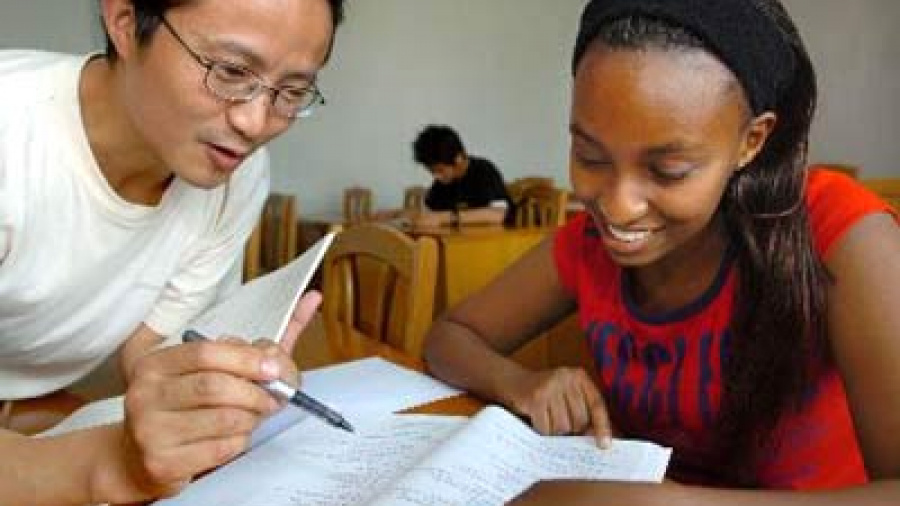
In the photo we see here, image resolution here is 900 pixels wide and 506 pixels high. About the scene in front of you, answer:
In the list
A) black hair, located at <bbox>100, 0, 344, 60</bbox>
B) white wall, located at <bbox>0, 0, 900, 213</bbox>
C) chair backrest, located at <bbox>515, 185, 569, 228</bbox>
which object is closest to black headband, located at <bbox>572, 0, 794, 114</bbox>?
black hair, located at <bbox>100, 0, 344, 60</bbox>

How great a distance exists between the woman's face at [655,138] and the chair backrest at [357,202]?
17.0ft

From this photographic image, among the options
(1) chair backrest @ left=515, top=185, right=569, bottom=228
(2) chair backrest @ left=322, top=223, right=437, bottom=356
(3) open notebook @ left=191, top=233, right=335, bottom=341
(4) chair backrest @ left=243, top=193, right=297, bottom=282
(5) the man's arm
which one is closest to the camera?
(3) open notebook @ left=191, top=233, right=335, bottom=341

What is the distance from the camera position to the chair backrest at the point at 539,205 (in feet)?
15.8

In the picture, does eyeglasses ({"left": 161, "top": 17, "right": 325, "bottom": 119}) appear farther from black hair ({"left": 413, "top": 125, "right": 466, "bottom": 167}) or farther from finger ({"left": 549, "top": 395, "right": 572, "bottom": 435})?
black hair ({"left": 413, "top": 125, "right": 466, "bottom": 167})

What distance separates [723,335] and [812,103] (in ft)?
0.82

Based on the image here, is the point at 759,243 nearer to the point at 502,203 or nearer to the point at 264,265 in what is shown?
the point at 502,203

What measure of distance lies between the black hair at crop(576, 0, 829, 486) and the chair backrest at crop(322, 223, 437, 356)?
566mm

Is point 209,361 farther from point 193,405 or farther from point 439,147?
point 439,147

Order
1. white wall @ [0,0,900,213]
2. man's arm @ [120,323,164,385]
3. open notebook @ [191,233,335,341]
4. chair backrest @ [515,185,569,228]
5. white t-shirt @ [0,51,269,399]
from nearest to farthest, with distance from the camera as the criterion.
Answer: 1. open notebook @ [191,233,335,341]
2. white t-shirt @ [0,51,269,399]
3. man's arm @ [120,323,164,385]
4. chair backrest @ [515,185,569,228]
5. white wall @ [0,0,900,213]

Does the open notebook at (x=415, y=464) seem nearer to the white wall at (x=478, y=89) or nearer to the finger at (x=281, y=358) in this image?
the finger at (x=281, y=358)

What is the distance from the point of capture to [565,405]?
1.00 metres

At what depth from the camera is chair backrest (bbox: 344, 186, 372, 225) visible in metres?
6.09

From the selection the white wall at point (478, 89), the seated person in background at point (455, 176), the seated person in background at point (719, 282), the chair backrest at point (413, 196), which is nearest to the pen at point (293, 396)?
the seated person in background at point (719, 282)

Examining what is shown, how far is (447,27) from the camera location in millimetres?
6457
